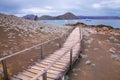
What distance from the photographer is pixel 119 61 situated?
10.4 meters

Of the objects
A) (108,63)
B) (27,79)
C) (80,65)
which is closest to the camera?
(27,79)

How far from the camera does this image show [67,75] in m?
7.66

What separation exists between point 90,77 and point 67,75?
144cm

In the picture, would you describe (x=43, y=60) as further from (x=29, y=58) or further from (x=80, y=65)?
(x=80, y=65)

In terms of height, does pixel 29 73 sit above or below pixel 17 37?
below

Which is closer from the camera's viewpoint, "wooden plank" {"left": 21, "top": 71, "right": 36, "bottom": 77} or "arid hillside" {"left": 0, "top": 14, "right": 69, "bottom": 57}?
"wooden plank" {"left": 21, "top": 71, "right": 36, "bottom": 77}

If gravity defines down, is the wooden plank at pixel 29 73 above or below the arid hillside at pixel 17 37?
below

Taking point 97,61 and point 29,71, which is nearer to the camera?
point 29,71

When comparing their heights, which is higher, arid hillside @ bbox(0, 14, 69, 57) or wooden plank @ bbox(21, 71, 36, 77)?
arid hillside @ bbox(0, 14, 69, 57)

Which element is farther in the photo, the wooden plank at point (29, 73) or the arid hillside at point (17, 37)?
the arid hillside at point (17, 37)

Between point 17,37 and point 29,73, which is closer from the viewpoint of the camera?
point 29,73

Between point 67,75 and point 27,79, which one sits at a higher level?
point 27,79


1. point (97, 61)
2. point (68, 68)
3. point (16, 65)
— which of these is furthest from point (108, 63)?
point (16, 65)

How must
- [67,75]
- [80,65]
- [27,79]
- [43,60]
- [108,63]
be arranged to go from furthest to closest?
1. [108,63]
2. [80,65]
3. [43,60]
4. [67,75]
5. [27,79]
